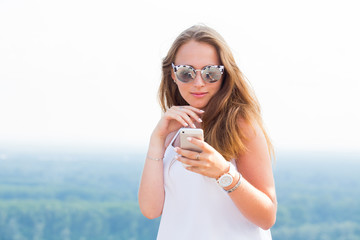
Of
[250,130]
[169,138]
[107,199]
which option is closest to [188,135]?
[250,130]

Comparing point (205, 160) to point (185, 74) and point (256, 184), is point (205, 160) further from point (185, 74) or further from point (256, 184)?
point (185, 74)

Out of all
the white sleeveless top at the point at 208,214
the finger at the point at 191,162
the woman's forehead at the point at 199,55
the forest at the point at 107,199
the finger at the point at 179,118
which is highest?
the woman's forehead at the point at 199,55

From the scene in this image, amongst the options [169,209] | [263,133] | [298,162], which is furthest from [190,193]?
[298,162]

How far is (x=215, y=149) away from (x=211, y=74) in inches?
20.5

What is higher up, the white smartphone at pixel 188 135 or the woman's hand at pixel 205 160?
the white smartphone at pixel 188 135

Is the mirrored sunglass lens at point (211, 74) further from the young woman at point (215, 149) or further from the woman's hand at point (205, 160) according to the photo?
the woman's hand at point (205, 160)

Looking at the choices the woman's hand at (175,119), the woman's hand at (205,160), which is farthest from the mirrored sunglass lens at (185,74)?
the woman's hand at (205,160)

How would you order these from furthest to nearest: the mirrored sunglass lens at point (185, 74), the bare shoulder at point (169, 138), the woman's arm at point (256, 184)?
the bare shoulder at point (169, 138) < the mirrored sunglass lens at point (185, 74) < the woman's arm at point (256, 184)

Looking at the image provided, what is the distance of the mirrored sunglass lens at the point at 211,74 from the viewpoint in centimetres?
259

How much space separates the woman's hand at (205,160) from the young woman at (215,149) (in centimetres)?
29

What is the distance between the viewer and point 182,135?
2000 mm

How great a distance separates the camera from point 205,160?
192cm

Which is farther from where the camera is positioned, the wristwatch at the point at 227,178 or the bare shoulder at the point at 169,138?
the bare shoulder at the point at 169,138

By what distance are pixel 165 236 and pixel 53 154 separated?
3533 cm
